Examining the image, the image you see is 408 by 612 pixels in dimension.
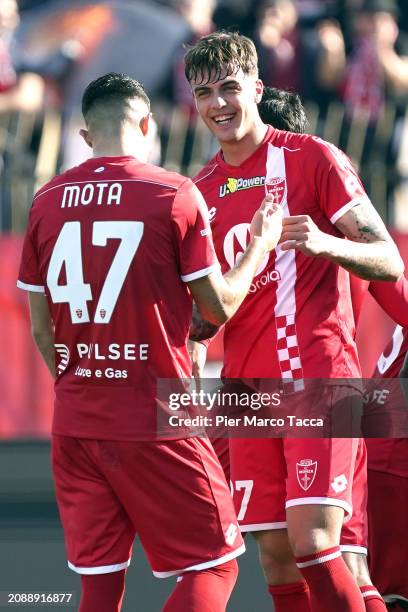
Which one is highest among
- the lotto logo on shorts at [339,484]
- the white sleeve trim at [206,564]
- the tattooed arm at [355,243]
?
the tattooed arm at [355,243]

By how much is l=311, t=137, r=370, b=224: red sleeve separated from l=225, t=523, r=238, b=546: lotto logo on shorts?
4.29 ft

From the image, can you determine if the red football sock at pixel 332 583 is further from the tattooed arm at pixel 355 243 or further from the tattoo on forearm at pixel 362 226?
the tattoo on forearm at pixel 362 226

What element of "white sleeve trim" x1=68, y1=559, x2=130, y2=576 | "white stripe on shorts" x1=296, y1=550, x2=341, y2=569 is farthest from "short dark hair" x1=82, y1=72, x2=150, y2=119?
"white stripe on shorts" x1=296, y1=550, x2=341, y2=569

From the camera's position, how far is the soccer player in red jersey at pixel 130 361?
4.44m

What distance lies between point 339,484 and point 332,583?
1.26 feet

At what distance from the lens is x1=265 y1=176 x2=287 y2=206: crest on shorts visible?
527cm

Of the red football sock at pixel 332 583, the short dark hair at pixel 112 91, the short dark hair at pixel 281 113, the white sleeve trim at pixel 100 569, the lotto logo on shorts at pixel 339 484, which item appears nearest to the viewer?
the white sleeve trim at pixel 100 569

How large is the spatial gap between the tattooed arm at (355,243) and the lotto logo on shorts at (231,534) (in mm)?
1033

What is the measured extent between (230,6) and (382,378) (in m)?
8.21

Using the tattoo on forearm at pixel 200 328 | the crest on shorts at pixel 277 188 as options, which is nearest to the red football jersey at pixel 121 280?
the tattoo on forearm at pixel 200 328

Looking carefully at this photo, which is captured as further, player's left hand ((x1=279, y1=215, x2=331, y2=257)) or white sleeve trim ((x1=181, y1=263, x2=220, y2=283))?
player's left hand ((x1=279, y1=215, x2=331, y2=257))

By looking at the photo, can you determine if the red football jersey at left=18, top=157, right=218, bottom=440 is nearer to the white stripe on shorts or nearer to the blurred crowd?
the white stripe on shorts

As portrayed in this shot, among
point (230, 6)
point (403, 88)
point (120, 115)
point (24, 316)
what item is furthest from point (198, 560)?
point (230, 6)

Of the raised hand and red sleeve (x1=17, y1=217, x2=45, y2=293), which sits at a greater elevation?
the raised hand
